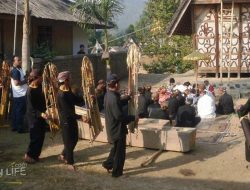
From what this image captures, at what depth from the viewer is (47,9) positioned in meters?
16.6

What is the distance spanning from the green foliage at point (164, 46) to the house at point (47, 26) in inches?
288

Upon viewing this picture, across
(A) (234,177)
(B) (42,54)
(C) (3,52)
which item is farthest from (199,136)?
(C) (3,52)

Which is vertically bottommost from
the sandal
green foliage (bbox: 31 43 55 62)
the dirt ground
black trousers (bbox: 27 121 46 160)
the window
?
the dirt ground

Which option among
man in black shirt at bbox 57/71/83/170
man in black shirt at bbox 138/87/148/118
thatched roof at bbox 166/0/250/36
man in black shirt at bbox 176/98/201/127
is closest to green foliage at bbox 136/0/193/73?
thatched roof at bbox 166/0/250/36

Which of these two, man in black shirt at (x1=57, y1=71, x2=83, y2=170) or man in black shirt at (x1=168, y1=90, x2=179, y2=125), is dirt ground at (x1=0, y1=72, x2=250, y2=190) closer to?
man in black shirt at (x1=57, y1=71, x2=83, y2=170)

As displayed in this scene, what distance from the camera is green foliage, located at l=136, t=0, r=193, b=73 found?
26906mm

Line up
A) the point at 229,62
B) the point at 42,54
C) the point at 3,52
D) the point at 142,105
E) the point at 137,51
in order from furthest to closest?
the point at 229,62, the point at 3,52, the point at 42,54, the point at 142,105, the point at 137,51

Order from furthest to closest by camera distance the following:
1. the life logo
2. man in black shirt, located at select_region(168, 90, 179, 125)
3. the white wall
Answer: the white wall < man in black shirt, located at select_region(168, 90, 179, 125) < the life logo

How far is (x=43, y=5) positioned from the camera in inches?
660

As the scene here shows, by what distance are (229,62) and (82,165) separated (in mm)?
12020

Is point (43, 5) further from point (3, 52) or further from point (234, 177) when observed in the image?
point (234, 177)

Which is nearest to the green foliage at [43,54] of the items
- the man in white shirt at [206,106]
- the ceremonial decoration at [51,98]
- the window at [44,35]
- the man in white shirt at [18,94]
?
the window at [44,35]

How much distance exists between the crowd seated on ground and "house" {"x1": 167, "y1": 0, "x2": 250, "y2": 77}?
4.69m

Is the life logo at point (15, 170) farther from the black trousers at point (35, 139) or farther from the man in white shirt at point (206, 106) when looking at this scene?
the man in white shirt at point (206, 106)
